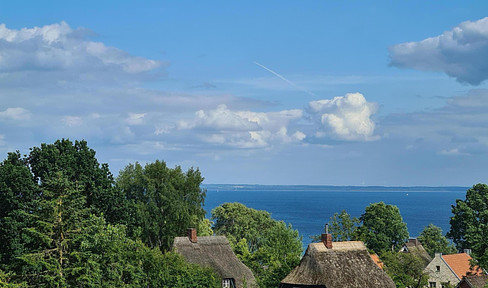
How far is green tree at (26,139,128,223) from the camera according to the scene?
42.6 meters

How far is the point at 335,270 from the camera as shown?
4288 cm

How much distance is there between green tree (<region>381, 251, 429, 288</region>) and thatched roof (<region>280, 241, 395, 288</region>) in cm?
461

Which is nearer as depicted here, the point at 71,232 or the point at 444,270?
the point at 71,232

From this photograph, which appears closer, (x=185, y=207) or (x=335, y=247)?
(x=335, y=247)

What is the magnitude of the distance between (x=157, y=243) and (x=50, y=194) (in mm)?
24065

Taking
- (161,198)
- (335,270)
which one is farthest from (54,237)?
(161,198)

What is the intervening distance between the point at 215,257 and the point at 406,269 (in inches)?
559

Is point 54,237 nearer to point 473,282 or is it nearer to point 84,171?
point 84,171

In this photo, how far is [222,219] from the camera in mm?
84188

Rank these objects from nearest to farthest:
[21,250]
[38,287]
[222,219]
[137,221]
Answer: [38,287] < [21,250] < [137,221] < [222,219]

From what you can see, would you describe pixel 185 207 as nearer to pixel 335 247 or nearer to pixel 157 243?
pixel 157 243

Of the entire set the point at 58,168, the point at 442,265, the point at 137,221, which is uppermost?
the point at 58,168

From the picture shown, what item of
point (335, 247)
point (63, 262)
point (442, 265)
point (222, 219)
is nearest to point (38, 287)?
point (63, 262)

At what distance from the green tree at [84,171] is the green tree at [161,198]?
11049mm
